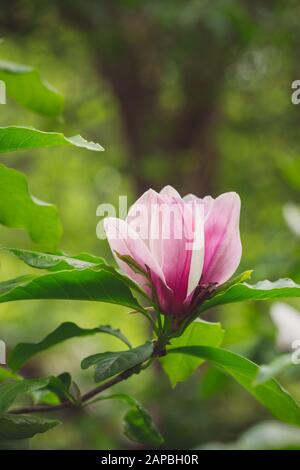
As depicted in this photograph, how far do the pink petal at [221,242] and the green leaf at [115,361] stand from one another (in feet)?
0.29

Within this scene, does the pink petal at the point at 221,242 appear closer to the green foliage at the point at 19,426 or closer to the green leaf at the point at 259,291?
the green leaf at the point at 259,291

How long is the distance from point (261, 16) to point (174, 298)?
→ 7.65 feet

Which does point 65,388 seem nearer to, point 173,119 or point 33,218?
point 33,218

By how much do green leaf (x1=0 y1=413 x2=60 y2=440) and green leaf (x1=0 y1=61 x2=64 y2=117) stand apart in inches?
18.2

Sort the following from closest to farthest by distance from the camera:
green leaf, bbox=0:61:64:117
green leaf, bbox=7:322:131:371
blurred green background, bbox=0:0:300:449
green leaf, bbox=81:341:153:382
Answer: green leaf, bbox=81:341:153:382 → green leaf, bbox=7:322:131:371 → green leaf, bbox=0:61:64:117 → blurred green background, bbox=0:0:300:449

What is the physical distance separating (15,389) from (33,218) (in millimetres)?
200

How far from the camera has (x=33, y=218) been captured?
0.78m

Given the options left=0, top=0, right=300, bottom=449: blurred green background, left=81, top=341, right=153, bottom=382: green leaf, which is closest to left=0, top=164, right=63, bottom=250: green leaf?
left=81, top=341, right=153, bottom=382: green leaf

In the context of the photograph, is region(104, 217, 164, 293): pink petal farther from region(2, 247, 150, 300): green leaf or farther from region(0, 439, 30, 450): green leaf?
region(0, 439, 30, 450): green leaf

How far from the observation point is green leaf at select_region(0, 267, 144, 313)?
25.5 inches

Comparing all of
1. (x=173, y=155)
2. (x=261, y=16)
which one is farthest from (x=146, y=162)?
(x=261, y=16)

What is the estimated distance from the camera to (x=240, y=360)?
2.24 feet

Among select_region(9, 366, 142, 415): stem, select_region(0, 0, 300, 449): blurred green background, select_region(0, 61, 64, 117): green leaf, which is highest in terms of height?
select_region(0, 0, 300, 449): blurred green background
